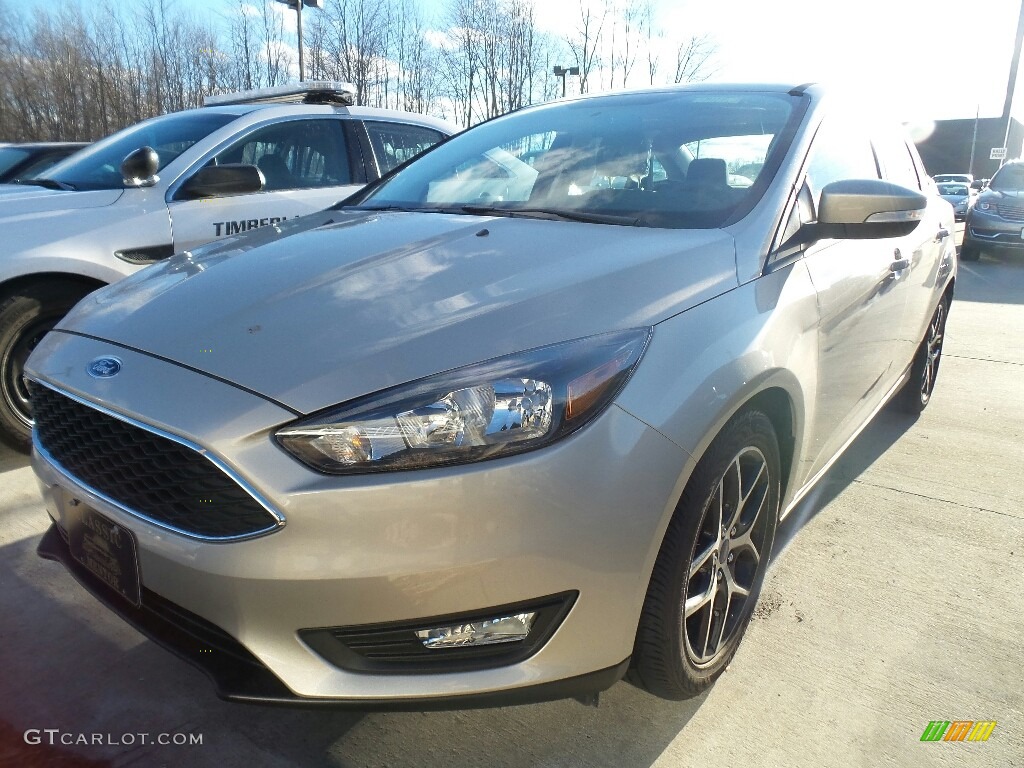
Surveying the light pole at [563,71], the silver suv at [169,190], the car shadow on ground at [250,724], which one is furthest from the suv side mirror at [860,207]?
the light pole at [563,71]

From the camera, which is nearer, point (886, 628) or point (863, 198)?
point (863, 198)

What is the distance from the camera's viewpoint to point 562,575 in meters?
1.47

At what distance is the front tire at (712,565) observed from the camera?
1.67 metres

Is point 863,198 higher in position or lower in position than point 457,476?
higher

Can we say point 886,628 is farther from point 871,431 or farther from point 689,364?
point 871,431

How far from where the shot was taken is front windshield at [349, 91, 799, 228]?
2.32m

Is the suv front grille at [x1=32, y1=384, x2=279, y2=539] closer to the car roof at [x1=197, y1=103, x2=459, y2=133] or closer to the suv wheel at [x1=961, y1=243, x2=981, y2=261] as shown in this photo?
the car roof at [x1=197, y1=103, x2=459, y2=133]

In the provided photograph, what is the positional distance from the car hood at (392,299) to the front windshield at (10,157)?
6227 millimetres

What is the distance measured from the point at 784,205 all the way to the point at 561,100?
1389mm

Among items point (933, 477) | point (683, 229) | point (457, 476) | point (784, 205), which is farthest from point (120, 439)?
point (933, 477)

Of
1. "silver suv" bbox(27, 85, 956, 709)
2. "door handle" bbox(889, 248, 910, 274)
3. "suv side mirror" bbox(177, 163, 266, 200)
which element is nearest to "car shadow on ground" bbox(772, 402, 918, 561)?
"silver suv" bbox(27, 85, 956, 709)

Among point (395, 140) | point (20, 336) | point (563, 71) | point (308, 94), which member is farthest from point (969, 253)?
point (563, 71)

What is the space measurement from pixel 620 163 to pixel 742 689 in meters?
1.65

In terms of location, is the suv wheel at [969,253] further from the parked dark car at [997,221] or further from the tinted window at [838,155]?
the tinted window at [838,155]
